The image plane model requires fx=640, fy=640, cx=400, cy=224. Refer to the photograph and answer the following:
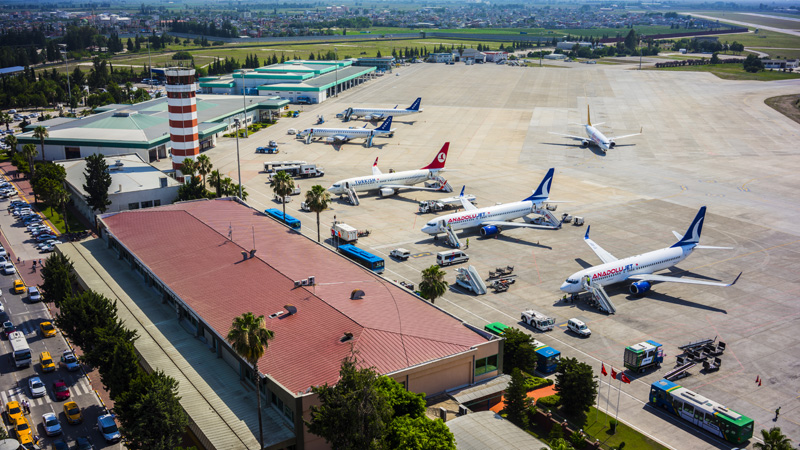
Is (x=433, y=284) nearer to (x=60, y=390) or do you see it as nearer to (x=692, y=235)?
(x=60, y=390)

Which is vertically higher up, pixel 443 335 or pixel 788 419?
pixel 443 335

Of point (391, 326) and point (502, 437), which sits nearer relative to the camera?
point (502, 437)

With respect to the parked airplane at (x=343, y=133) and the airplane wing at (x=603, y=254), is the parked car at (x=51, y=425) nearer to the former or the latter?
the airplane wing at (x=603, y=254)

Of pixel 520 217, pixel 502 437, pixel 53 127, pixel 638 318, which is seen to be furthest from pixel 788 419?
pixel 53 127

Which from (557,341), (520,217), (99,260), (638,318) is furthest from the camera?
(520,217)

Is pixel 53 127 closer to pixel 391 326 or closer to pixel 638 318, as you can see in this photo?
pixel 391 326

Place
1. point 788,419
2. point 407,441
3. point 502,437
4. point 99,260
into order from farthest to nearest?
point 99,260, point 788,419, point 502,437, point 407,441

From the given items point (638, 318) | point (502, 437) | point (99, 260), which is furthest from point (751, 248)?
point (99, 260)
